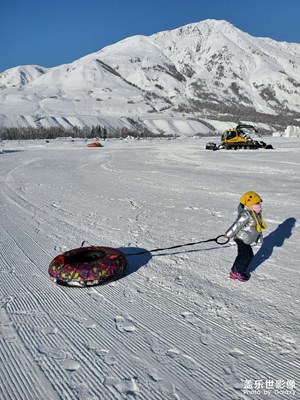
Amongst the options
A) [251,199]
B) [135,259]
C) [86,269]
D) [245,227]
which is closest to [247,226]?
[245,227]

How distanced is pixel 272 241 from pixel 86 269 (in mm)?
3809

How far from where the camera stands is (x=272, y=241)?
7.09m

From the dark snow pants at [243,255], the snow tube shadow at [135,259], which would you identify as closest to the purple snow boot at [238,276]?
the dark snow pants at [243,255]

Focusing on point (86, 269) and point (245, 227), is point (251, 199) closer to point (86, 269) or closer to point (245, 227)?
point (245, 227)

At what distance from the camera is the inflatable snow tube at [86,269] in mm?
5070

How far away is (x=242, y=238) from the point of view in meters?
5.04

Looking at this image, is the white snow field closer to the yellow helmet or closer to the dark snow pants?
the dark snow pants

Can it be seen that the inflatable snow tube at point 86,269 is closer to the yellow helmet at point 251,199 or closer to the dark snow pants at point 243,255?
the dark snow pants at point 243,255

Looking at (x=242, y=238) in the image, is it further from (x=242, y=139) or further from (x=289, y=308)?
(x=242, y=139)

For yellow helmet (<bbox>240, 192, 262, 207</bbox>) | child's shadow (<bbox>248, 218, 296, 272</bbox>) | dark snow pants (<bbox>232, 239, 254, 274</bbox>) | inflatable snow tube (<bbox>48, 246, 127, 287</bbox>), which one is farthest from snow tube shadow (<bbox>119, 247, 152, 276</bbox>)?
yellow helmet (<bbox>240, 192, 262, 207</bbox>)

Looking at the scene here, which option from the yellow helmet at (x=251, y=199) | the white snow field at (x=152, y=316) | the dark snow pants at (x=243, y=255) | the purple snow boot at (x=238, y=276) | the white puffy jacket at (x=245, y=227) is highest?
the yellow helmet at (x=251, y=199)

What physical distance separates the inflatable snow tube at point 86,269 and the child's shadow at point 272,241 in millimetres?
2074

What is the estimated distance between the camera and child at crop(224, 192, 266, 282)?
4918mm

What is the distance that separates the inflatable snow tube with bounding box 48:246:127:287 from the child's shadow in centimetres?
207
